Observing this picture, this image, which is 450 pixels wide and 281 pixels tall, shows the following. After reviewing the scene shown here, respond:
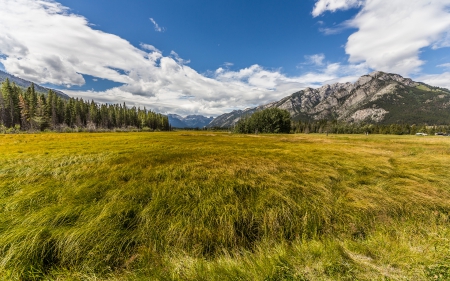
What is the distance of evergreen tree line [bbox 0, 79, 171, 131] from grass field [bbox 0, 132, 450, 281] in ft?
321

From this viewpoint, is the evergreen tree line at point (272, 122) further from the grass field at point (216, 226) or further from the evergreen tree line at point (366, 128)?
the grass field at point (216, 226)

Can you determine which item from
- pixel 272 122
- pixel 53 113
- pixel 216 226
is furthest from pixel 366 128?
pixel 53 113

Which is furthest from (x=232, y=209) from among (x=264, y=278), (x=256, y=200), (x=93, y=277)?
(x=93, y=277)

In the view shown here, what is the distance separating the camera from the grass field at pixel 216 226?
→ 12.8 feet

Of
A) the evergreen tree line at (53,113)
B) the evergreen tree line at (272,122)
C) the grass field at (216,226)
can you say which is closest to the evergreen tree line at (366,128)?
the evergreen tree line at (272,122)

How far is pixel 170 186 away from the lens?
7.69 meters

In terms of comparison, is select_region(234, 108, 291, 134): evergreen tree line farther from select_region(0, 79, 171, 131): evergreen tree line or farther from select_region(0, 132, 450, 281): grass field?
select_region(0, 132, 450, 281): grass field

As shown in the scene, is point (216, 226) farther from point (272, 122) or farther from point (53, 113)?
point (53, 113)

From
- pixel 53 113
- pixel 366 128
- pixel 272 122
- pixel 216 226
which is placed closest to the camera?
pixel 216 226

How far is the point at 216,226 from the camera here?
18.6 feet

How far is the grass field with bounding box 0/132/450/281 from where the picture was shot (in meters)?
→ 3.89

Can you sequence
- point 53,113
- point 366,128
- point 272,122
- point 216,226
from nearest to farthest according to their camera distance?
point 216,226 → point 53,113 → point 272,122 → point 366,128

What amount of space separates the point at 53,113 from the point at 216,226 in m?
117

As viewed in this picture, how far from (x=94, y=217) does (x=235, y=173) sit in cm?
648
